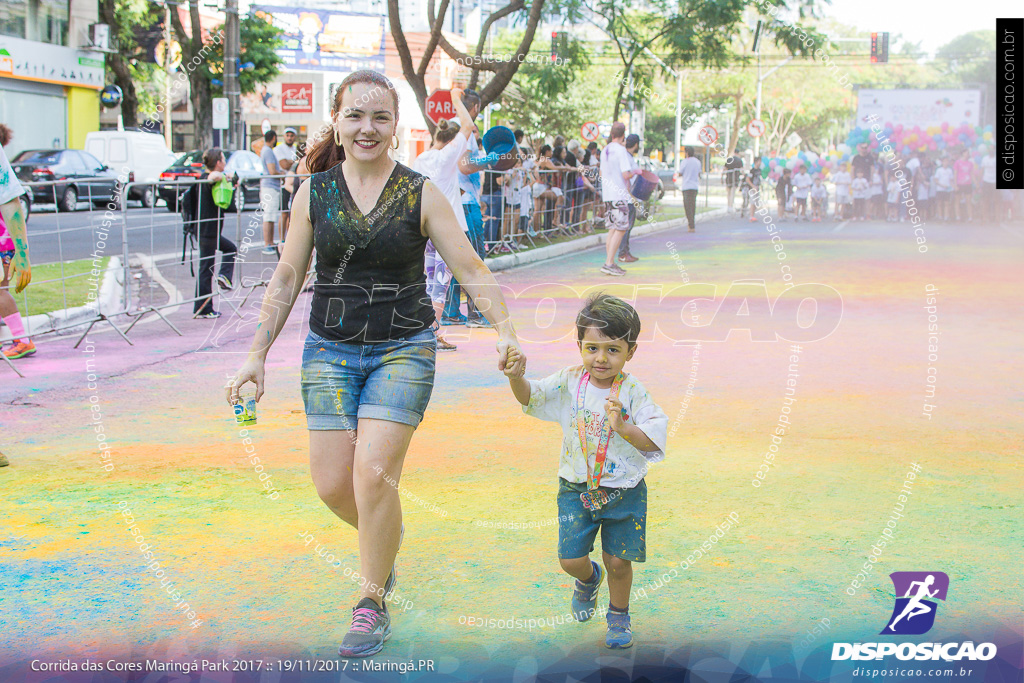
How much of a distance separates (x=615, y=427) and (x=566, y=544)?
0.46m

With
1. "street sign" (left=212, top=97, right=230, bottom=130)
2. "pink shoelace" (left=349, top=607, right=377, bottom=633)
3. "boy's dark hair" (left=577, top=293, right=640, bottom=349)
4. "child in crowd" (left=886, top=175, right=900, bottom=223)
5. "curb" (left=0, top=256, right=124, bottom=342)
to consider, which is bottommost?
"pink shoelace" (left=349, top=607, right=377, bottom=633)

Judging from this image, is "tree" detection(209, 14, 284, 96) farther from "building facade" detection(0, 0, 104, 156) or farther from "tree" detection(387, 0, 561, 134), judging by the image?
"tree" detection(387, 0, 561, 134)

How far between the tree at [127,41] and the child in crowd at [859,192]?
22567mm

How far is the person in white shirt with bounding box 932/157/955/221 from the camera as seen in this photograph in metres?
28.4

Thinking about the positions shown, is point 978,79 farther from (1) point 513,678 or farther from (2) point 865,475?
(1) point 513,678

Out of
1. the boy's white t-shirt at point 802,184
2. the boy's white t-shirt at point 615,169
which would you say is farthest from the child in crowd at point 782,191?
the boy's white t-shirt at point 615,169

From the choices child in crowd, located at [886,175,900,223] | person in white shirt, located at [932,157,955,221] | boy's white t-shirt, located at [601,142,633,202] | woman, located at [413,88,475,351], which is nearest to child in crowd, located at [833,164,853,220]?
child in crowd, located at [886,175,900,223]

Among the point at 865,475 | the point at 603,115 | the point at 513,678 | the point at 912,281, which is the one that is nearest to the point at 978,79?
the point at 603,115

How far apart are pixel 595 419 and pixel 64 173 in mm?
24486

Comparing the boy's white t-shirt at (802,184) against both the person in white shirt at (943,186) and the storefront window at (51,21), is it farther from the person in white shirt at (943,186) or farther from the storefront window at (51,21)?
the storefront window at (51,21)

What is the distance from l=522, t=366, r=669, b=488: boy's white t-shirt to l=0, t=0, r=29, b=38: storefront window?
32.2 m

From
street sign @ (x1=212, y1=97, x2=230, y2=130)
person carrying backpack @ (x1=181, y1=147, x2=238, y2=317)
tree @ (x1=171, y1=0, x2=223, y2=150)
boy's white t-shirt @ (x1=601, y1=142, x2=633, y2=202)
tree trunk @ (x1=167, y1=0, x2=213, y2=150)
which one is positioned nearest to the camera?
→ person carrying backpack @ (x1=181, y1=147, x2=238, y2=317)

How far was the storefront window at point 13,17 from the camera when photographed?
3109 cm

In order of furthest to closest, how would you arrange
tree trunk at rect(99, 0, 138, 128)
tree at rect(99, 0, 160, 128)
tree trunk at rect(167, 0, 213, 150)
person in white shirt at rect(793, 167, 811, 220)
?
tree at rect(99, 0, 160, 128)
tree trunk at rect(99, 0, 138, 128)
tree trunk at rect(167, 0, 213, 150)
person in white shirt at rect(793, 167, 811, 220)
